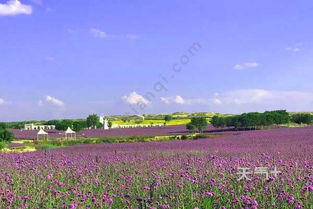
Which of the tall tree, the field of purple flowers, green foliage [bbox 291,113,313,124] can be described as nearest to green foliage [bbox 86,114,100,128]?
the tall tree

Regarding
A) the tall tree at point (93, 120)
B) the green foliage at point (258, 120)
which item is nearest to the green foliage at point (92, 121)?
the tall tree at point (93, 120)

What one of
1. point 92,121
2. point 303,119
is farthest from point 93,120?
point 303,119

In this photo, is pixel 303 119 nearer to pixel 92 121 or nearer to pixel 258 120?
pixel 258 120

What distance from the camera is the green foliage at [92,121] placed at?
47719 mm

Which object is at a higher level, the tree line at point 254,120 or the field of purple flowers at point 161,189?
the tree line at point 254,120

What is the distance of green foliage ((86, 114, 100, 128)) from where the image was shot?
157 ft

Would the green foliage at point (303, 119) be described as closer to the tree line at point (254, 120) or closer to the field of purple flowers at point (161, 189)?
the tree line at point (254, 120)

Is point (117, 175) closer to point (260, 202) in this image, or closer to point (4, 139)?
point (260, 202)

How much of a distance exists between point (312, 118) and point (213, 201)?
4122 centimetres

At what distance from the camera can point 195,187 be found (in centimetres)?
467

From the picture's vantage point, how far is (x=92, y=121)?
4816cm

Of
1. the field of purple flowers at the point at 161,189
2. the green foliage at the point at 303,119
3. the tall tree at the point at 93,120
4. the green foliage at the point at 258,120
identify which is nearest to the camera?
the field of purple flowers at the point at 161,189

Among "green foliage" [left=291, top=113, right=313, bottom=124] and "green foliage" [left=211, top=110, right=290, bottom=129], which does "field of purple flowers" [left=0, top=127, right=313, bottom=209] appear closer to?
A: "green foliage" [left=211, top=110, right=290, bottom=129]

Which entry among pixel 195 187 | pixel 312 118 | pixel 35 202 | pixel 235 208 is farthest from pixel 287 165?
pixel 312 118
